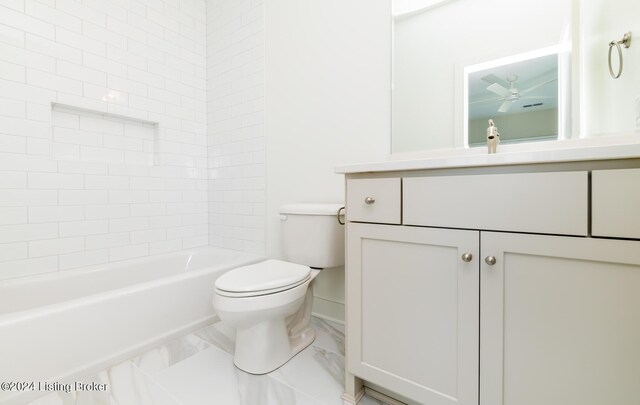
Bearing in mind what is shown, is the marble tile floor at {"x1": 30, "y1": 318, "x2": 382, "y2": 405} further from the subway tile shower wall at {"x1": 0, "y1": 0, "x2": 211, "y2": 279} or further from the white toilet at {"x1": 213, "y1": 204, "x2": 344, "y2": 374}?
the subway tile shower wall at {"x1": 0, "y1": 0, "x2": 211, "y2": 279}

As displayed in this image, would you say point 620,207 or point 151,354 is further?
point 151,354

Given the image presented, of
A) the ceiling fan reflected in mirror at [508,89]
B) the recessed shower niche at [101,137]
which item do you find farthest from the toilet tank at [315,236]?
the recessed shower niche at [101,137]

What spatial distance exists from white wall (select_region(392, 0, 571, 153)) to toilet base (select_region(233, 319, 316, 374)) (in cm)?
112

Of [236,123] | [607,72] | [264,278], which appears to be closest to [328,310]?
[264,278]

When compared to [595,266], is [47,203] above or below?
above

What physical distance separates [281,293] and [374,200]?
58 centimetres

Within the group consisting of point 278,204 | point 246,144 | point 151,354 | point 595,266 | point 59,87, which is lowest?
point 151,354

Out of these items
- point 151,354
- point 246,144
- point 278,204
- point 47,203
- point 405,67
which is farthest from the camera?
point 246,144

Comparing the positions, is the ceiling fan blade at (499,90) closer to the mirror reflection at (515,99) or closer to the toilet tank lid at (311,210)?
the mirror reflection at (515,99)

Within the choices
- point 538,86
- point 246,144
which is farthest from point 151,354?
point 538,86

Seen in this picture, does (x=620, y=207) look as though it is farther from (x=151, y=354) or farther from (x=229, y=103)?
(x=229, y=103)

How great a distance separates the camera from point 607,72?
3.54 feet

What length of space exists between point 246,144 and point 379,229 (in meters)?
1.53

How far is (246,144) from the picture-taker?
7.23ft
